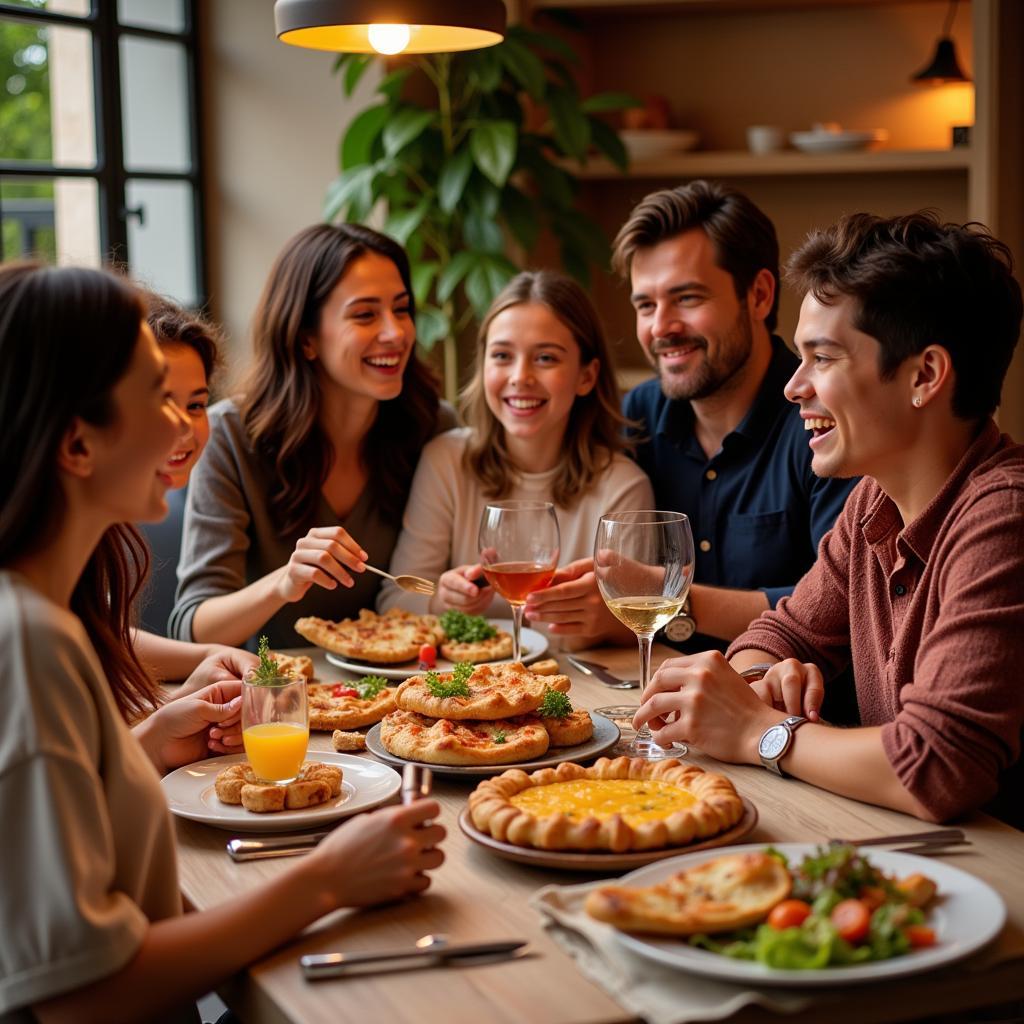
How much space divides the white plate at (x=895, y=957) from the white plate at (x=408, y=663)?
93 centimetres

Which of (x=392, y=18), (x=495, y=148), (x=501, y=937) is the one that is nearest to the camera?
(x=501, y=937)

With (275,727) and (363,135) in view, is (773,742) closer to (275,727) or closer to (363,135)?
(275,727)

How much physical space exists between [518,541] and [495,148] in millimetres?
2413

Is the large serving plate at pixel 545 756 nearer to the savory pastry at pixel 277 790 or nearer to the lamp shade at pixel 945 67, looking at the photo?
the savory pastry at pixel 277 790

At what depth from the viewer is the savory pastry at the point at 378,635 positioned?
2.31 meters

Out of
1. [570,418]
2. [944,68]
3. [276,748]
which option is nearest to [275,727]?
A: [276,748]

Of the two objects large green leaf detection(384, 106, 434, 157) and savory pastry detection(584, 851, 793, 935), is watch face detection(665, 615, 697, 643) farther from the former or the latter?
large green leaf detection(384, 106, 434, 157)

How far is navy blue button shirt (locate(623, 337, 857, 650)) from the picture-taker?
9.44ft

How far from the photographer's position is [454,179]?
14.3 feet

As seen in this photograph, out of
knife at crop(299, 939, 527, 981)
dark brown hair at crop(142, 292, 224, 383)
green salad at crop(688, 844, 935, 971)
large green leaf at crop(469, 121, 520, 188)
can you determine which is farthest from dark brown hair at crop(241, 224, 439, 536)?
green salad at crop(688, 844, 935, 971)

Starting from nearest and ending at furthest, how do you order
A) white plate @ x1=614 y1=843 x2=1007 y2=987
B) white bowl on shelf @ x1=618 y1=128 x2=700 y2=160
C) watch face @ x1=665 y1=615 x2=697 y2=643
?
1. white plate @ x1=614 y1=843 x2=1007 y2=987
2. watch face @ x1=665 y1=615 x2=697 y2=643
3. white bowl on shelf @ x1=618 y1=128 x2=700 y2=160

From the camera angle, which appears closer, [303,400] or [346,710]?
[346,710]

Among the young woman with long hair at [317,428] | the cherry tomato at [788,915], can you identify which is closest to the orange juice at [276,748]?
the cherry tomato at [788,915]

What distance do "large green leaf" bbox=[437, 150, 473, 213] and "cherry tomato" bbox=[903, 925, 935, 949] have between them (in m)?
3.45
